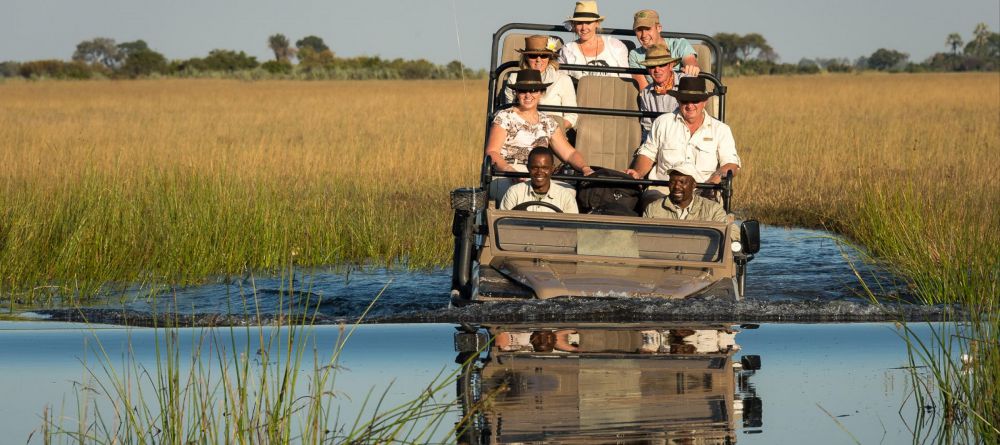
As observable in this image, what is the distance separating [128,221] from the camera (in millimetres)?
11492

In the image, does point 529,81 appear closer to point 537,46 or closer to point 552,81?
point 537,46

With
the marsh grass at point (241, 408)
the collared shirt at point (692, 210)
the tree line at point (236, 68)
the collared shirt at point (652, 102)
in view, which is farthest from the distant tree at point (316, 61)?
the marsh grass at point (241, 408)

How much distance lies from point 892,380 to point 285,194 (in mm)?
8885

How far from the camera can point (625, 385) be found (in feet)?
21.0

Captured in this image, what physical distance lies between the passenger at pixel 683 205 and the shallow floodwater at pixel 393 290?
72 centimetres

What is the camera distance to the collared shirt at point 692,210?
8.98 m

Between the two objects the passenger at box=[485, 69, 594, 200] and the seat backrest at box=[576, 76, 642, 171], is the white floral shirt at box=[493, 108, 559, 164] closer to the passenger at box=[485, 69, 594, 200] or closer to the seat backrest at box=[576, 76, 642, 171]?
the passenger at box=[485, 69, 594, 200]

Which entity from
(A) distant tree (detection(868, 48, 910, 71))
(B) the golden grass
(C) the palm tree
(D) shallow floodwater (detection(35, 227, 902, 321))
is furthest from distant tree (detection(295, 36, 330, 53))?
(D) shallow floodwater (detection(35, 227, 902, 321))

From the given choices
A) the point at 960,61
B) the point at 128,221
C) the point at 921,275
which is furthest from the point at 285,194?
the point at 960,61

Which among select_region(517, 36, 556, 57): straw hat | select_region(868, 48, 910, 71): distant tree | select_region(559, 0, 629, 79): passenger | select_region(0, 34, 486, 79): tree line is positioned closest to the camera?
select_region(517, 36, 556, 57): straw hat

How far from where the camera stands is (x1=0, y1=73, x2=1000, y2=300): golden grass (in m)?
11.2

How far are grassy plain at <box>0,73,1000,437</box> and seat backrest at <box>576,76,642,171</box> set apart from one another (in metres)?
2.12

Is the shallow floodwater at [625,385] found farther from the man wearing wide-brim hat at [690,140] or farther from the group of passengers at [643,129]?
the man wearing wide-brim hat at [690,140]

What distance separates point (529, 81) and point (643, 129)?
132 centimetres
